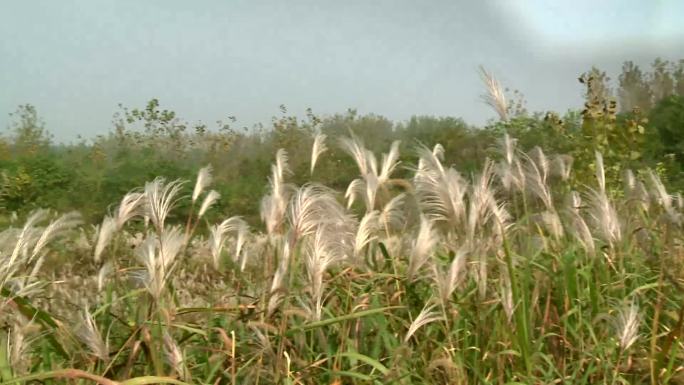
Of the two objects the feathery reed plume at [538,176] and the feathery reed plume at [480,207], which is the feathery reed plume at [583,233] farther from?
the feathery reed plume at [480,207]

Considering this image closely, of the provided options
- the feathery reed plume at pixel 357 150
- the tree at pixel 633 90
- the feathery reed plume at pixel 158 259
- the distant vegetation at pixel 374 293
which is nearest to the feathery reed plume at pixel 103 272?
the distant vegetation at pixel 374 293

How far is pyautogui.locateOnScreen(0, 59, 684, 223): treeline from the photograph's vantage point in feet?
29.2

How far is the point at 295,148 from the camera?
1277 cm

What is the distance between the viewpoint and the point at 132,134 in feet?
44.7

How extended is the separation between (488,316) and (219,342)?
921 millimetres

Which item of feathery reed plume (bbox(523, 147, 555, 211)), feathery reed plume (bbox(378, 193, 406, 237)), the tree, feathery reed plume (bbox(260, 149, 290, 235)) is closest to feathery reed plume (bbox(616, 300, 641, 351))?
feathery reed plume (bbox(523, 147, 555, 211))

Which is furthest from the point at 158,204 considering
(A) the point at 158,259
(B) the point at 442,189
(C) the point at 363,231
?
(B) the point at 442,189

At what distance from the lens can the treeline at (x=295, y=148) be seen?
8.91 m

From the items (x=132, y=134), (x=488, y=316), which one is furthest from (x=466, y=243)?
(x=132, y=134)

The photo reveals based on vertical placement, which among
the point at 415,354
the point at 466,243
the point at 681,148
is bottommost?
the point at 415,354

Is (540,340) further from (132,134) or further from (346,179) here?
(132,134)

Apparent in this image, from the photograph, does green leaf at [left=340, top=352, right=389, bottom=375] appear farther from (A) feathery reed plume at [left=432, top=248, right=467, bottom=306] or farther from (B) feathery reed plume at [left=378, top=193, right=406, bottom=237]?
(B) feathery reed plume at [left=378, top=193, right=406, bottom=237]

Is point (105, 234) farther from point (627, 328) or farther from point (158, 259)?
point (627, 328)

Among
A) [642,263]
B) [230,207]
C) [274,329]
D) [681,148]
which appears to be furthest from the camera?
[681,148]
